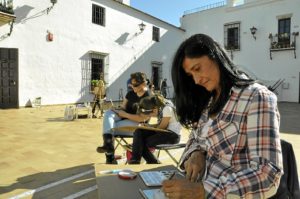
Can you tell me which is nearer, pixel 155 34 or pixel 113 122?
pixel 113 122

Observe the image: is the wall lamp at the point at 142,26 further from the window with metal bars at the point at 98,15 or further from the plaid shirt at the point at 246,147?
the plaid shirt at the point at 246,147

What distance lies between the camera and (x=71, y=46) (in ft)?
48.0

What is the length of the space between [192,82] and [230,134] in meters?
0.53

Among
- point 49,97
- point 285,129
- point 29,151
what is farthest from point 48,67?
point 285,129

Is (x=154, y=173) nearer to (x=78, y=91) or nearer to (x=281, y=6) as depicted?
(x=78, y=91)

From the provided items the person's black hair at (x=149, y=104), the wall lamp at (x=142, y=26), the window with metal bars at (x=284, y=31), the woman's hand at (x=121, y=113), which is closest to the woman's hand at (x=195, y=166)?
the person's black hair at (x=149, y=104)

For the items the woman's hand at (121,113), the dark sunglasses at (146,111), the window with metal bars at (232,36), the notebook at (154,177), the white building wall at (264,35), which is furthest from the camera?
the window with metal bars at (232,36)

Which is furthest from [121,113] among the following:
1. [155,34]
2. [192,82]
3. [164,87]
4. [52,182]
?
[155,34]

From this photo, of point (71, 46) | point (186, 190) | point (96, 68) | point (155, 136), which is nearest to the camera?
point (186, 190)

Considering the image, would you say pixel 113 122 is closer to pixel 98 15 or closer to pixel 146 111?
pixel 146 111

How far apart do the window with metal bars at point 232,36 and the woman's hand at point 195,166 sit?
65.9ft

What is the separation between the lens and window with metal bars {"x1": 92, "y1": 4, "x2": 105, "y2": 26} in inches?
625

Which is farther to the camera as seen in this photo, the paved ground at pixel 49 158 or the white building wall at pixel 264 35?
the white building wall at pixel 264 35

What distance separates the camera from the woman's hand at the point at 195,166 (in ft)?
5.37
